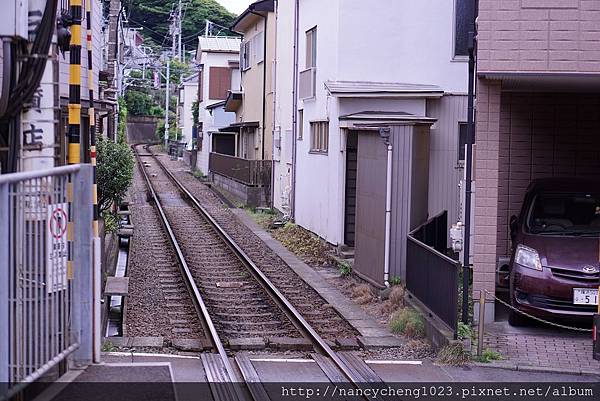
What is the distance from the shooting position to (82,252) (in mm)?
6973

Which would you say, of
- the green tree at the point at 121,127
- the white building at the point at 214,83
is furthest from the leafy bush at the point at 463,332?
the white building at the point at 214,83

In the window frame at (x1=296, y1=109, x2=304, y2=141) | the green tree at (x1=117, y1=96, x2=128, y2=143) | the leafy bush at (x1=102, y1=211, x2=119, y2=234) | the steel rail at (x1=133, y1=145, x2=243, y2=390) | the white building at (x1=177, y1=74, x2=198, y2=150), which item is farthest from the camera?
the white building at (x1=177, y1=74, x2=198, y2=150)

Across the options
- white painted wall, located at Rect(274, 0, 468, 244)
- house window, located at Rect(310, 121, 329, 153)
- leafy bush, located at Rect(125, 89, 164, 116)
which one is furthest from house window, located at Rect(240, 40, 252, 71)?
leafy bush, located at Rect(125, 89, 164, 116)

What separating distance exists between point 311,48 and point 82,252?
50.3 ft

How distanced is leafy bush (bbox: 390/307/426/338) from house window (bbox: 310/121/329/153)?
803 cm

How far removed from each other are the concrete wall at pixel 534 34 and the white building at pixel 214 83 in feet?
120

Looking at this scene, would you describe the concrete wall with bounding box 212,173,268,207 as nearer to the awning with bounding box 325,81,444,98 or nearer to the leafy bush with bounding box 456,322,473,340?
the awning with bounding box 325,81,444,98

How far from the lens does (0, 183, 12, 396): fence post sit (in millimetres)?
5320

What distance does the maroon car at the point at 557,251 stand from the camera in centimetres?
1001

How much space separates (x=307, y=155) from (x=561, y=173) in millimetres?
9074

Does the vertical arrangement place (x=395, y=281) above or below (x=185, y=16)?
below

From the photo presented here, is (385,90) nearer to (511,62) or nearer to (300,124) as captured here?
(300,124)

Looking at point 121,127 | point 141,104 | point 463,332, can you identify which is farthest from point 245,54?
point 141,104

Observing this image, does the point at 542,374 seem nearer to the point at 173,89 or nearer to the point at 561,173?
the point at 561,173
